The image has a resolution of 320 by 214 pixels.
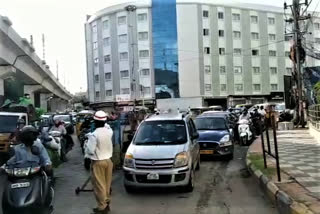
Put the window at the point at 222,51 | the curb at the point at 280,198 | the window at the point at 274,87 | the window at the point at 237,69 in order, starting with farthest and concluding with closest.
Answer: the window at the point at 274,87 < the window at the point at 237,69 < the window at the point at 222,51 < the curb at the point at 280,198

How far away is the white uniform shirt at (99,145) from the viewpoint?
8.61 meters

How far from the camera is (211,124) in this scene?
1841cm

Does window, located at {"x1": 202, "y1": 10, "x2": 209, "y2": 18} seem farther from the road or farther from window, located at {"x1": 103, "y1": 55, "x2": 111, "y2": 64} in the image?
the road

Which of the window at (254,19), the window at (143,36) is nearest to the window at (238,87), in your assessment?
the window at (254,19)

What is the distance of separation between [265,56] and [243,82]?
638cm

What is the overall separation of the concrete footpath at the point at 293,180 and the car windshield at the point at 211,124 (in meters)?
2.49

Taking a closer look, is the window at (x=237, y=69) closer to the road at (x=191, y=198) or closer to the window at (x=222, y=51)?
the window at (x=222, y=51)

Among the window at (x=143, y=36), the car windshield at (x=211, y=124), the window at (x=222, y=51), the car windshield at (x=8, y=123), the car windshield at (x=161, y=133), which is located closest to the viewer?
the car windshield at (x=161, y=133)

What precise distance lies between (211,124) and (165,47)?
5339 centimetres

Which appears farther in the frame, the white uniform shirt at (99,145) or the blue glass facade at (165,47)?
the blue glass facade at (165,47)

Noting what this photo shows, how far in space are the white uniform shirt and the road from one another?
107 centimetres

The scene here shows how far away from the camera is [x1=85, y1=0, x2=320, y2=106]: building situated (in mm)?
70688

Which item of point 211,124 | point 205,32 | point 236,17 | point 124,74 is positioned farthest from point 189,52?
point 211,124

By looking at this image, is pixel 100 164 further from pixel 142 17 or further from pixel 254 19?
pixel 254 19
